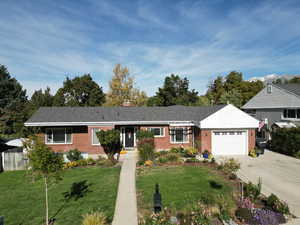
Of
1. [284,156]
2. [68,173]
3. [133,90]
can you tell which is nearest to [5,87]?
[133,90]

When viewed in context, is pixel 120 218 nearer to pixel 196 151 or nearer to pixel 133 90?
pixel 196 151

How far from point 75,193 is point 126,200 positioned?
277 centimetres

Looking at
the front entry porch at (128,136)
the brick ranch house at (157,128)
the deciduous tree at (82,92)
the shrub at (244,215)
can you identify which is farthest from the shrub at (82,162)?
the deciduous tree at (82,92)

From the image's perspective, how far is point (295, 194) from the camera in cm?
938

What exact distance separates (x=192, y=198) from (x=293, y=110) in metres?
20.5

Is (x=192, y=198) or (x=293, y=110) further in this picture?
(x=293, y=110)

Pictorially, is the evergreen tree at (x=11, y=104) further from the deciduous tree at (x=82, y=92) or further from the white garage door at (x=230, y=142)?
the white garage door at (x=230, y=142)

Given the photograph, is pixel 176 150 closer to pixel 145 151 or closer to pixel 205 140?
pixel 205 140

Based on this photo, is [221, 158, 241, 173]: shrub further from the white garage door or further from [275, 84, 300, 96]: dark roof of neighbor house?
[275, 84, 300, 96]: dark roof of neighbor house

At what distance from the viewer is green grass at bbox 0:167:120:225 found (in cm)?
740

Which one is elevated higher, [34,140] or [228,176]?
[34,140]

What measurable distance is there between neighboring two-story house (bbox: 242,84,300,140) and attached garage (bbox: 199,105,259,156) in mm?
3134

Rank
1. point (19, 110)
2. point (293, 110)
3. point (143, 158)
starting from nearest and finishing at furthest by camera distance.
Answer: point (143, 158) → point (293, 110) → point (19, 110)

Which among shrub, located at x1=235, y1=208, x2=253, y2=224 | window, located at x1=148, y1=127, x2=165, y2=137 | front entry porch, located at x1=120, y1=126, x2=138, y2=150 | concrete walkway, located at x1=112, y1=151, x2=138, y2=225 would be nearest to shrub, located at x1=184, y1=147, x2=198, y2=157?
window, located at x1=148, y1=127, x2=165, y2=137
